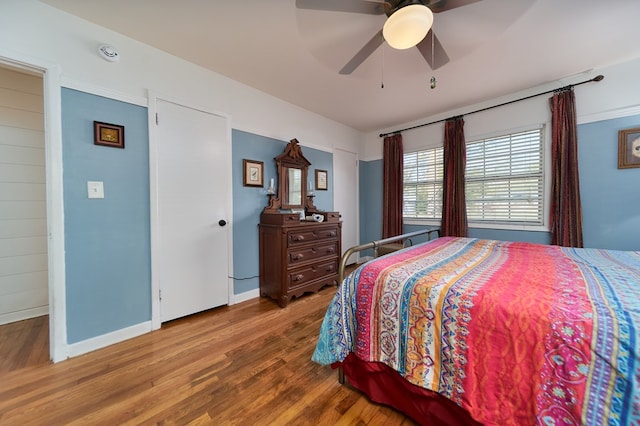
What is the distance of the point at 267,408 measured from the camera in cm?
125

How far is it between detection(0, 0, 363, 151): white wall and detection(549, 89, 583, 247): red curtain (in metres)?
3.20

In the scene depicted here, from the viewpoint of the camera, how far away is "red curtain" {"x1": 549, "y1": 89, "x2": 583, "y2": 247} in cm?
248

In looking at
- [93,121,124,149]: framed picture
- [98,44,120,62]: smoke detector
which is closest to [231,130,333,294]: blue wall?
[93,121,124,149]: framed picture

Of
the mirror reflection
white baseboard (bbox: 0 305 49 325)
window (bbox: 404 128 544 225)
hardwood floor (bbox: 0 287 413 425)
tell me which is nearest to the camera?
hardwood floor (bbox: 0 287 413 425)

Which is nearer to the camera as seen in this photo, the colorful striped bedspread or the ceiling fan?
→ the colorful striped bedspread

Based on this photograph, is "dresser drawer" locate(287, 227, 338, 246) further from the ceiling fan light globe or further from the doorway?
the doorway

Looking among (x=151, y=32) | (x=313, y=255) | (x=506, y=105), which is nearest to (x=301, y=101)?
(x=151, y=32)

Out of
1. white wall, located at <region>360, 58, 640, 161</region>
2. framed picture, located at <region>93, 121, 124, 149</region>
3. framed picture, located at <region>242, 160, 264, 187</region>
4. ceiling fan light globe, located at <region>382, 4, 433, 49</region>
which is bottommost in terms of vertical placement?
framed picture, located at <region>242, 160, 264, 187</region>

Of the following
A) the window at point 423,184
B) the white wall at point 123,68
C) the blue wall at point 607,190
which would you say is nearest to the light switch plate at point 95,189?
the white wall at point 123,68

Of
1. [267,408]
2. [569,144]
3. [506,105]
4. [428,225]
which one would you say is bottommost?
[267,408]

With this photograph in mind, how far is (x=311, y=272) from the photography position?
280 cm

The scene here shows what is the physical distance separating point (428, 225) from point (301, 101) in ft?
8.73

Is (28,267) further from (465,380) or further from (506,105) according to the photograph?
(506,105)

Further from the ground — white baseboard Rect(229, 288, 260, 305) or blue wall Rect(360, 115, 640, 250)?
blue wall Rect(360, 115, 640, 250)
